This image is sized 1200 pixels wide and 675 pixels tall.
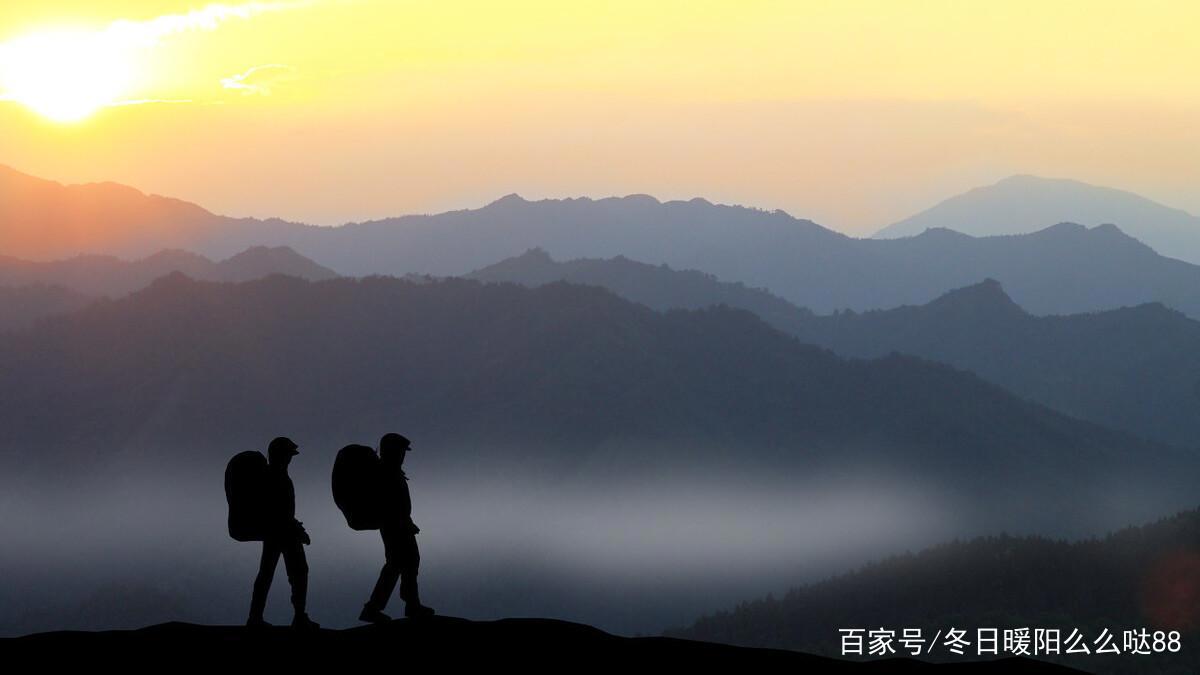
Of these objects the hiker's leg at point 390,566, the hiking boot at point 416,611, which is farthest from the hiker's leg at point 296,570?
the hiking boot at point 416,611

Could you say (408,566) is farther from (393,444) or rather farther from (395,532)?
(393,444)

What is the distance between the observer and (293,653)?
22875 mm

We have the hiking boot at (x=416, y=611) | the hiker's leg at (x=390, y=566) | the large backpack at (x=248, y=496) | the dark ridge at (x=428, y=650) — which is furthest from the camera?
the hiker's leg at (x=390, y=566)

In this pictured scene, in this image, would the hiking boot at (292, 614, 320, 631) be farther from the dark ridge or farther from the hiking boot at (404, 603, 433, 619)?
the hiking boot at (404, 603, 433, 619)

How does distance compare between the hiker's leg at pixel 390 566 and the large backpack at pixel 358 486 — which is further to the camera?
the hiker's leg at pixel 390 566

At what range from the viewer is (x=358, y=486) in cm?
2517

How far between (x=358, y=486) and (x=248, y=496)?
1.79 m

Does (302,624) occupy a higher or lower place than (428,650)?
higher

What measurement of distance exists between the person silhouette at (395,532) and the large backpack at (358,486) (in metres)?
0.15

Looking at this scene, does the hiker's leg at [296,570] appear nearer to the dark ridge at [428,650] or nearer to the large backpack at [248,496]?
the large backpack at [248,496]

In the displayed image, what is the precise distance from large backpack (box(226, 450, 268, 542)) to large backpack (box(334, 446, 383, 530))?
4.06 feet

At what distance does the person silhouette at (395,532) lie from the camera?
25375 millimetres

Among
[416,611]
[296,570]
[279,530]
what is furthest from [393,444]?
[416,611]

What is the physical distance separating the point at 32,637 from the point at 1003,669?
52.1ft
